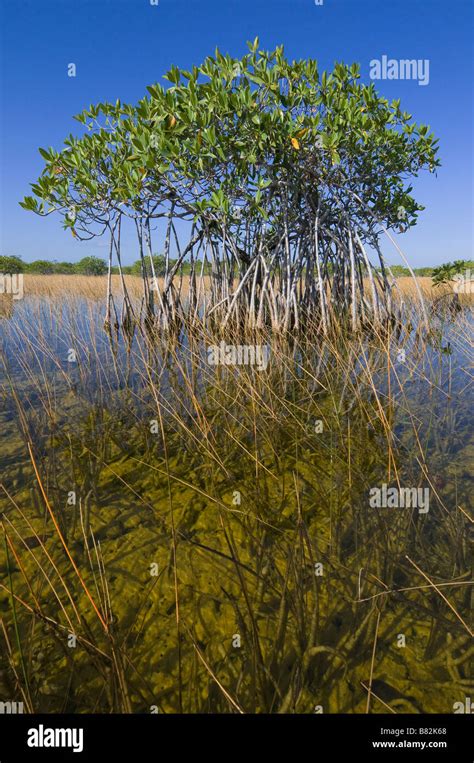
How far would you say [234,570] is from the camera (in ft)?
6.19

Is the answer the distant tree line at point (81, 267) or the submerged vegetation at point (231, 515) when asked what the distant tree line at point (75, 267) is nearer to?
the distant tree line at point (81, 267)

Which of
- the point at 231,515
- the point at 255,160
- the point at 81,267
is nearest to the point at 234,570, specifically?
the point at 231,515

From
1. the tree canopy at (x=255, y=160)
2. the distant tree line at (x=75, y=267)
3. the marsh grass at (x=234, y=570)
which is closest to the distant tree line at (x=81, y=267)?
the distant tree line at (x=75, y=267)

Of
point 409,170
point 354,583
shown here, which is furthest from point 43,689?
point 409,170

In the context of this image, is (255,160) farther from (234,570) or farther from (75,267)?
(75,267)

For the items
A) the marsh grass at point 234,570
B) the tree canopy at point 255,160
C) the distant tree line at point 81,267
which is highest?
the distant tree line at point 81,267

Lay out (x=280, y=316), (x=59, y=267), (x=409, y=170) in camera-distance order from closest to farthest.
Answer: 1. (x=280, y=316)
2. (x=409, y=170)
3. (x=59, y=267)

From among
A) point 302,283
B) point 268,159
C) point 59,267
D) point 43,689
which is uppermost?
point 59,267

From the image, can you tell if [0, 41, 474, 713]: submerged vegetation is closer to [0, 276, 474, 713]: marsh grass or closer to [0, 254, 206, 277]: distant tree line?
[0, 276, 474, 713]: marsh grass

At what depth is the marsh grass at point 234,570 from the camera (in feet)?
4.50

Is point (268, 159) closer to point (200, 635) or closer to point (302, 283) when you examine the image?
point (302, 283)

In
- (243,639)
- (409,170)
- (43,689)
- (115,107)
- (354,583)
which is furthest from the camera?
(409,170)

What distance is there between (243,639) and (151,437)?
6.46 ft

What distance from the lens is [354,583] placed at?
1.75 metres
